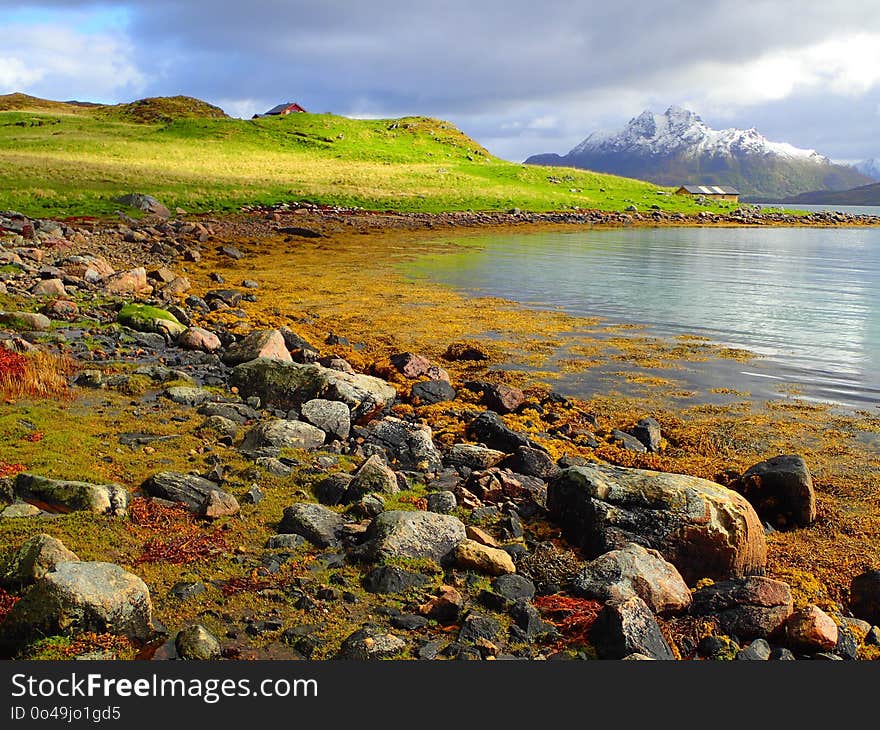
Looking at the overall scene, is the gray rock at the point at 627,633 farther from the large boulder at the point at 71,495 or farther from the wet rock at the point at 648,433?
the wet rock at the point at 648,433

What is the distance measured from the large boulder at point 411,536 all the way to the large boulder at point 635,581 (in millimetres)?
1607

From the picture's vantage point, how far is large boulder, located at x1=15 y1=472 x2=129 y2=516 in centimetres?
819

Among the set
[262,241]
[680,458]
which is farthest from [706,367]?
[262,241]

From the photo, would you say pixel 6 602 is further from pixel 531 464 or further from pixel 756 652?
pixel 531 464

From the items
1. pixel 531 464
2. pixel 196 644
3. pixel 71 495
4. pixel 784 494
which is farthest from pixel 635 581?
pixel 71 495

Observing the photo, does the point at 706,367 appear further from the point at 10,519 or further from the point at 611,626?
the point at 10,519

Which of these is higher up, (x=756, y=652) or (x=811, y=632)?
(x=811, y=632)

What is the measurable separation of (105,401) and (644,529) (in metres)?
10.0

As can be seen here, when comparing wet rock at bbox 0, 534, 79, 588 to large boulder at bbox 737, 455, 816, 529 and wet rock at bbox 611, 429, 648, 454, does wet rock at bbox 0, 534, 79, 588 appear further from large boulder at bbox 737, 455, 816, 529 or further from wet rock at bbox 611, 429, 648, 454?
wet rock at bbox 611, 429, 648, 454

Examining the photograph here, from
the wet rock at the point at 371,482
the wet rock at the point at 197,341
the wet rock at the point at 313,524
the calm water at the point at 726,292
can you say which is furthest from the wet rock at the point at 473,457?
the wet rock at the point at 197,341

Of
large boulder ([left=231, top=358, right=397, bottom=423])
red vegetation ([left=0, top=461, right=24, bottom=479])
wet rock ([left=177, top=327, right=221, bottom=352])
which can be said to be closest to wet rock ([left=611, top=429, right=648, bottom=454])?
large boulder ([left=231, top=358, right=397, bottom=423])

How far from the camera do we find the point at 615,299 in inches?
1278

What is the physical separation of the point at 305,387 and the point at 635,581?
836cm

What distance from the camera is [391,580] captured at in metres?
7.48
